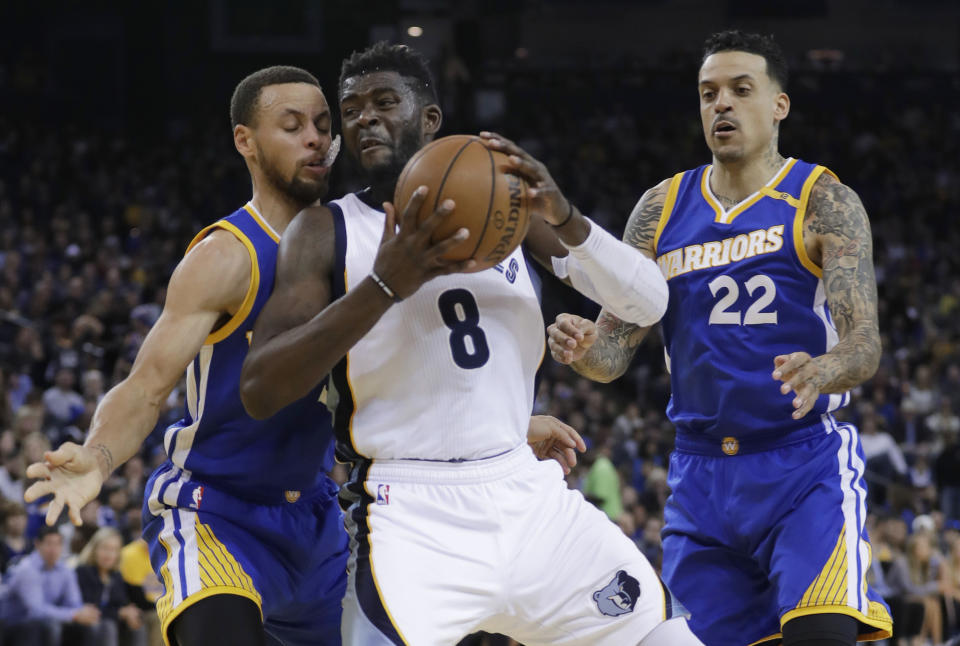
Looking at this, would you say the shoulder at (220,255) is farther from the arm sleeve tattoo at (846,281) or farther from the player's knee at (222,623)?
the arm sleeve tattoo at (846,281)

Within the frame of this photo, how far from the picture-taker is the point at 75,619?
8.52 meters

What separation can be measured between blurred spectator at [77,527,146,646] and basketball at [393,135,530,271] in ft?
20.1

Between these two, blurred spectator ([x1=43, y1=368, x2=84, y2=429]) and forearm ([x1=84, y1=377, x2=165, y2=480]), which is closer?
forearm ([x1=84, y1=377, x2=165, y2=480])

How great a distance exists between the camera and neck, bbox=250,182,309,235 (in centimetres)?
434

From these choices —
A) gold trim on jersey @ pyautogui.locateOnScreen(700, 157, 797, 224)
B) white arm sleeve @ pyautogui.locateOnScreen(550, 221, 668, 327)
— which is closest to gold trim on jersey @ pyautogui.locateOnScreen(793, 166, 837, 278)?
gold trim on jersey @ pyautogui.locateOnScreen(700, 157, 797, 224)

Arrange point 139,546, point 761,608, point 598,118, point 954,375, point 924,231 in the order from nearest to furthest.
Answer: point 761,608
point 139,546
point 954,375
point 924,231
point 598,118

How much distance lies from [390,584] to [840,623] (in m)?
1.47

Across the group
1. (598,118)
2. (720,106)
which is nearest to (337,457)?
(720,106)

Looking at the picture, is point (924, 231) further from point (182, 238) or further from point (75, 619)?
point (75, 619)

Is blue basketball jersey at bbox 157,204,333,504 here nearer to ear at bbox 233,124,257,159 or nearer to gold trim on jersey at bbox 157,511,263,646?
gold trim on jersey at bbox 157,511,263,646

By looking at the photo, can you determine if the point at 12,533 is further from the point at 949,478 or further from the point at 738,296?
→ the point at 949,478

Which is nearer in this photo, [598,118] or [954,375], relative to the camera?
[954,375]

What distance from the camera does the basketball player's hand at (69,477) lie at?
3609 mm

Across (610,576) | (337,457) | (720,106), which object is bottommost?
(610,576)
